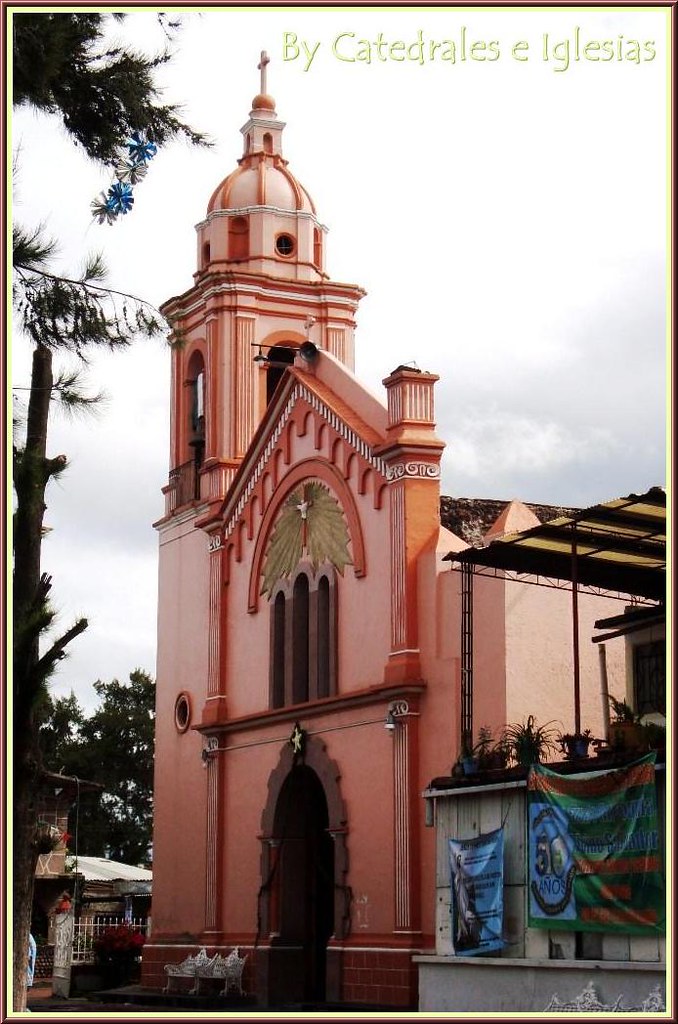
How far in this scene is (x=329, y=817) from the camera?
27.1m

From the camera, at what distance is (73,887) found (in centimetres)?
4334

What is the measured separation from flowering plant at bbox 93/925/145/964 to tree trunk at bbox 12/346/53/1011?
21.6 metres

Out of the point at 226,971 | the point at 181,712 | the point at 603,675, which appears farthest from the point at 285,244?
the point at 226,971

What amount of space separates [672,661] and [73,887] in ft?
107

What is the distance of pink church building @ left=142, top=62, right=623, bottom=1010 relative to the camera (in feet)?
80.5

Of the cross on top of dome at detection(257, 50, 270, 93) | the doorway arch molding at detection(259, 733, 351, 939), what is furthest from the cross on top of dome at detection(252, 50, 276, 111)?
the doorway arch molding at detection(259, 733, 351, 939)

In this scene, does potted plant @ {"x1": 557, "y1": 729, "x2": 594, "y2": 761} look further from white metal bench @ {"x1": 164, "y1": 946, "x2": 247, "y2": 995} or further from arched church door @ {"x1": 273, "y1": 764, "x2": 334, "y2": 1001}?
white metal bench @ {"x1": 164, "y1": 946, "x2": 247, "y2": 995}

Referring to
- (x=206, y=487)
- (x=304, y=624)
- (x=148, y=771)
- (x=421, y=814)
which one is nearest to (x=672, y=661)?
(x=421, y=814)

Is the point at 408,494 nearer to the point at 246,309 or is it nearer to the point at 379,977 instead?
the point at 379,977

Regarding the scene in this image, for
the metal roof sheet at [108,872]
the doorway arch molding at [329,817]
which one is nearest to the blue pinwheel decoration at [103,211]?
the doorway arch molding at [329,817]

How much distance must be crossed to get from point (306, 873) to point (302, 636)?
404 centimetres

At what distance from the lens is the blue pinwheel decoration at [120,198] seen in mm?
12773

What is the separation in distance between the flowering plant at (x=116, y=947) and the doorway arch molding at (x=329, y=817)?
21.2ft

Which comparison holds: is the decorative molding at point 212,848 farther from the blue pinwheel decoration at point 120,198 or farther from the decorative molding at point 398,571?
the blue pinwheel decoration at point 120,198
